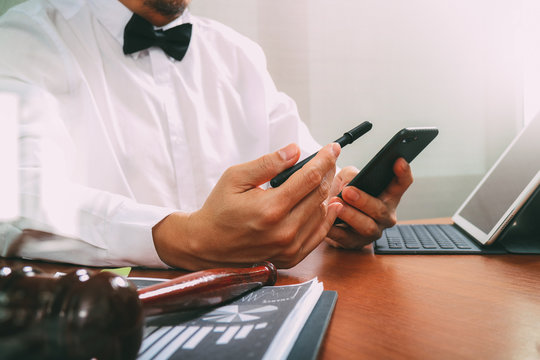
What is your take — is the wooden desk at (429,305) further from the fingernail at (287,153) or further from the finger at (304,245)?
the fingernail at (287,153)

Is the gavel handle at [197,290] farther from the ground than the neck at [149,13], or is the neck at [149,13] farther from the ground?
the neck at [149,13]

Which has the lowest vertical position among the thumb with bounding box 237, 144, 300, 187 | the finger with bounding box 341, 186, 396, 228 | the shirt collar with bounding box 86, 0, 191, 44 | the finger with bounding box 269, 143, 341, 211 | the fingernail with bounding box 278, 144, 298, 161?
the finger with bounding box 341, 186, 396, 228

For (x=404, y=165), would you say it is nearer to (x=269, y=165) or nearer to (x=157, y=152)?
(x=269, y=165)

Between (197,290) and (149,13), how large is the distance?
0.97 meters

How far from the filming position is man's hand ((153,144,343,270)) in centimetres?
52

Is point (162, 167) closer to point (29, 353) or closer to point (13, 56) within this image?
point (13, 56)

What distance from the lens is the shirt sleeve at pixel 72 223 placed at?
624 mm

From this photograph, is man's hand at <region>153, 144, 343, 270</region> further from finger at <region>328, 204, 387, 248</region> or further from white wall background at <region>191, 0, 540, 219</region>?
white wall background at <region>191, 0, 540, 219</region>

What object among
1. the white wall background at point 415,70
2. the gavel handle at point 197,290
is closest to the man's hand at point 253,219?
the gavel handle at point 197,290

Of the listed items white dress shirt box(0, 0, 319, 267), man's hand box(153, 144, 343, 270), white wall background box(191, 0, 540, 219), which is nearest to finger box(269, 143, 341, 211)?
man's hand box(153, 144, 343, 270)

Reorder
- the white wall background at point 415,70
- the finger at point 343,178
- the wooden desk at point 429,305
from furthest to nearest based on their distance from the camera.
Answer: the white wall background at point 415,70 → the finger at point 343,178 → the wooden desk at point 429,305

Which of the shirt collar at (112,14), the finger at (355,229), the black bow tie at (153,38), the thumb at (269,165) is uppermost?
the shirt collar at (112,14)

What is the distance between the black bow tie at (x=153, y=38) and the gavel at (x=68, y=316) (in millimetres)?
924

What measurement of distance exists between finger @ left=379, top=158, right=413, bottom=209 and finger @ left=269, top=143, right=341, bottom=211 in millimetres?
254
